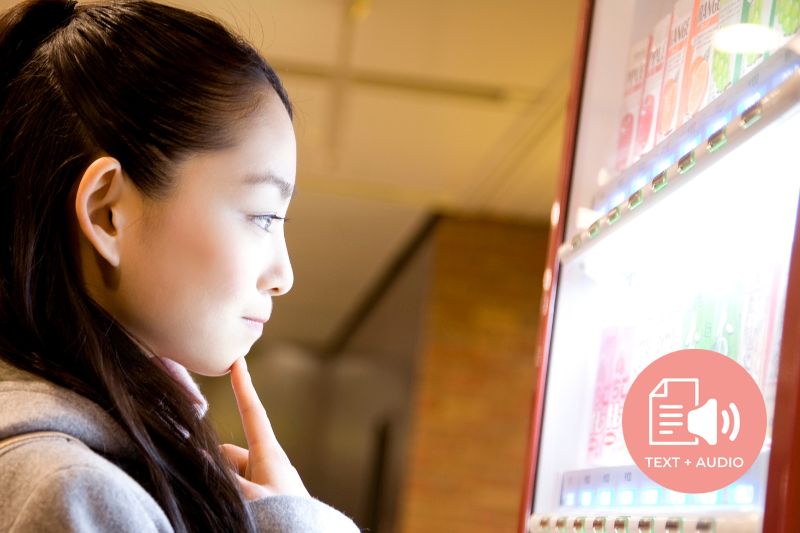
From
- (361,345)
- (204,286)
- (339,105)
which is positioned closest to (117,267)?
(204,286)

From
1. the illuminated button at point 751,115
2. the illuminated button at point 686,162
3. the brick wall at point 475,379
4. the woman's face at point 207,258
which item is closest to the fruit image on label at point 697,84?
the illuminated button at point 686,162

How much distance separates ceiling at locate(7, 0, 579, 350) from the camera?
3.97m

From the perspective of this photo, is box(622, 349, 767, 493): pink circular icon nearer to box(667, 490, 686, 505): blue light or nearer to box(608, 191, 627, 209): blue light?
box(667, 490, 686, 505): blue light

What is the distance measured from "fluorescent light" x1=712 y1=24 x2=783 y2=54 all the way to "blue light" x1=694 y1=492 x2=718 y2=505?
1.61 ft

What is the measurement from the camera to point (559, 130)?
16.2 ft

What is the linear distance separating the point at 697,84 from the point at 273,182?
57 centimetres

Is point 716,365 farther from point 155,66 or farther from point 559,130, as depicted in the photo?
point 559,130

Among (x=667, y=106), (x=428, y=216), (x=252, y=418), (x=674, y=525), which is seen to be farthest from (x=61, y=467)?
(x=428, y=216)

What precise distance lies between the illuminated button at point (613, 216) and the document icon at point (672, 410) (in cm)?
26

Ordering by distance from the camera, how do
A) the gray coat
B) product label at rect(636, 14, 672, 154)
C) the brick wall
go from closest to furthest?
1. the gray coat
2. product label at rect(636, 14, 672, 154)
3. the brick wall

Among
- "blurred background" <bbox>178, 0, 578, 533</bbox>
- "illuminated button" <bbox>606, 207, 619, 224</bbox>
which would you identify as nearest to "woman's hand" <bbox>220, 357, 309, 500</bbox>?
"illuminated button" <bbox>606, 207, 619, 224</bbox>

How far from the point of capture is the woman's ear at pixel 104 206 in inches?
43.4

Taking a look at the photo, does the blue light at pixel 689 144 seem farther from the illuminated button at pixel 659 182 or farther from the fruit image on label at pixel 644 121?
the fruit image on label at pixel 644 121

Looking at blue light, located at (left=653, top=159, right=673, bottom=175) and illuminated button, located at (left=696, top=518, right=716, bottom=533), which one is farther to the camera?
blue light, located at (left=653, top=159, right=673, bottom=175)
